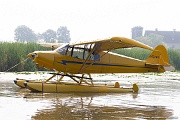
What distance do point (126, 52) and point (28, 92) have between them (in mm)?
26729

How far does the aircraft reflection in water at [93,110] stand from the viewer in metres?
11.1

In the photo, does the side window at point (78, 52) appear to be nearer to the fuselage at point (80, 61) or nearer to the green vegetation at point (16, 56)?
the fuselage at point (80, 61)

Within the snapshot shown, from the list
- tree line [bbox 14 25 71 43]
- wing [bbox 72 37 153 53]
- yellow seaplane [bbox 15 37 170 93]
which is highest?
tree line [bbox 14 25 71 43]

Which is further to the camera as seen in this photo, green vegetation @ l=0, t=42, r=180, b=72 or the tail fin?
green vegetation @ l=0, t=42, r=180, b=72

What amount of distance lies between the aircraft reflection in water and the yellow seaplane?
208 centimetres

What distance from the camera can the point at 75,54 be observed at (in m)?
17.9

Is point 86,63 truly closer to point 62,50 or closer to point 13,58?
point 62,50

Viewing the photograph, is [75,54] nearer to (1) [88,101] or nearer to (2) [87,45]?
(2) [87,45]

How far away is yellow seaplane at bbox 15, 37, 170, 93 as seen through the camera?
16891mm

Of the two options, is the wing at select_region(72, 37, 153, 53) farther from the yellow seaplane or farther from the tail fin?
the tail fin

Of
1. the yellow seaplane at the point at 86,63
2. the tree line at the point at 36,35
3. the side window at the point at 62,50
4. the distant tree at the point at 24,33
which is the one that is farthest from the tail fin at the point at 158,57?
the distant tree at the point at 24,33

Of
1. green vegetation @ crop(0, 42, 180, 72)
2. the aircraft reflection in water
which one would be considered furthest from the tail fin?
green vegetation @ crop(0, 42, 180, 72)

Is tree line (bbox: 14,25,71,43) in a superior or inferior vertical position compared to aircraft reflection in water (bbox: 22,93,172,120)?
superior

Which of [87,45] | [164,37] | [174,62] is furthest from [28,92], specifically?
[164,37]
